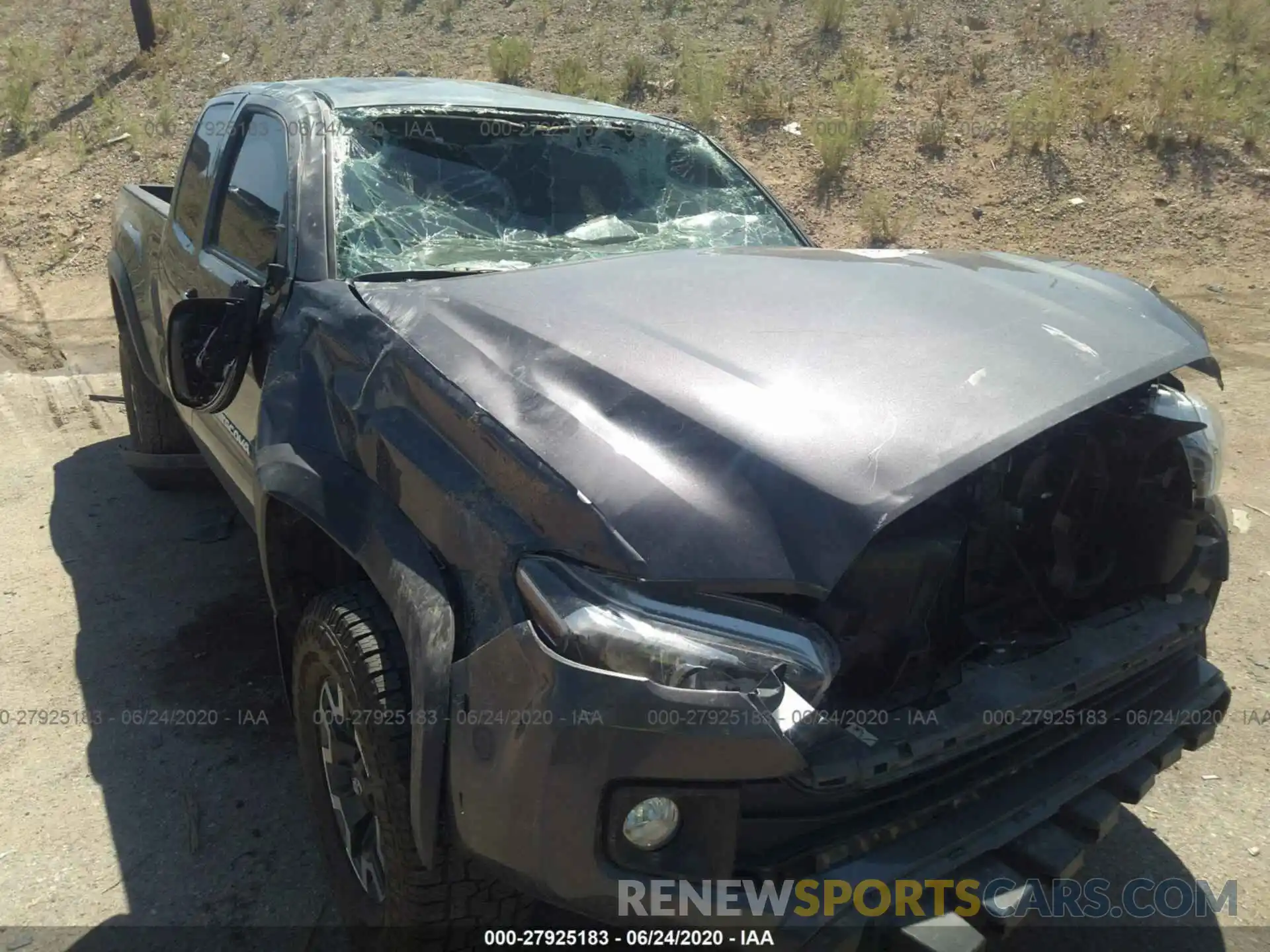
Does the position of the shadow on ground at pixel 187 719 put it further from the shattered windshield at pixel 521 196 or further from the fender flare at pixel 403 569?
the shattered windshield at pixel 521 196

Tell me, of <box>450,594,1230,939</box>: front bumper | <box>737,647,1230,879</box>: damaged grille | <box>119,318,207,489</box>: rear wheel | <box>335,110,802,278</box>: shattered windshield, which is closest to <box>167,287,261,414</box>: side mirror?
<box>335,110,802,278</box>: shattered windshield

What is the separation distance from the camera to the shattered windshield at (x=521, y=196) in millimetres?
2906

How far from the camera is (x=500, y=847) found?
1722mm

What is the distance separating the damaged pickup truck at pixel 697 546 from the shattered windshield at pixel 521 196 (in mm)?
22

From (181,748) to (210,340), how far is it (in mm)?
1275

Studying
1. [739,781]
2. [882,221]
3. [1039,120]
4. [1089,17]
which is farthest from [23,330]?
[1089,17]

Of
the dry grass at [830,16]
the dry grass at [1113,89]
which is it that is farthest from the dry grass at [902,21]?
the dry grass at [1113,89]

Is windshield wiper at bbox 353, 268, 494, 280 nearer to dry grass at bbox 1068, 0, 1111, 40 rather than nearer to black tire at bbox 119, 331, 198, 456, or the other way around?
black tire at bbox 119, 331, 198, 456

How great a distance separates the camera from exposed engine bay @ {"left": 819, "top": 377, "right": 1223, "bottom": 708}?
193cm

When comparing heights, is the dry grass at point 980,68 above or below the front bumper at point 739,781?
below

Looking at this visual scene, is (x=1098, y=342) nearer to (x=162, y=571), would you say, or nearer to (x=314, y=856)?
(x=314, y=856)

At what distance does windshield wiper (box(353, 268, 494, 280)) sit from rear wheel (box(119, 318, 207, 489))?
2470 millimetres

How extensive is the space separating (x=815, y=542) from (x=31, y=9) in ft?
65.0

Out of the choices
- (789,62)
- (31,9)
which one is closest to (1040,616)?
(789,62)
